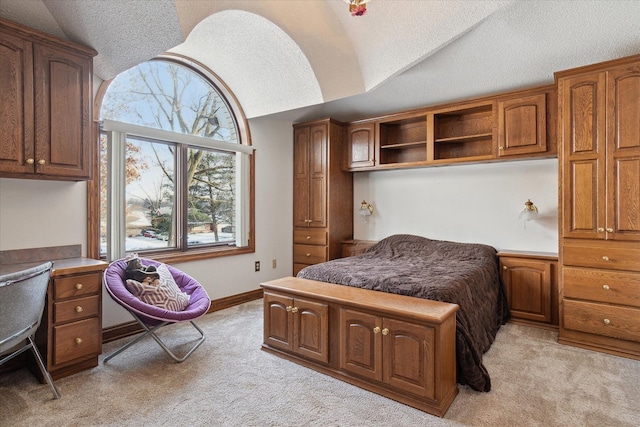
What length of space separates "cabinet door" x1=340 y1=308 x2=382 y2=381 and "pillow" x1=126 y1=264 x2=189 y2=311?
1307mm

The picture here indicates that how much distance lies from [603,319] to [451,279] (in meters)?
1.34

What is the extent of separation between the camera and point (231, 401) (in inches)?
80.5

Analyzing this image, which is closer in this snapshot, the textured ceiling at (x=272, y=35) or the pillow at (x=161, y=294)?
the textured ceiling at (x=272, y=35)

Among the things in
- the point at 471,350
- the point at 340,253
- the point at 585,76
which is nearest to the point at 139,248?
the point at 340,253

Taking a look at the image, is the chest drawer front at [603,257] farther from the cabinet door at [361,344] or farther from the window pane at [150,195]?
the window pane at [150,195]

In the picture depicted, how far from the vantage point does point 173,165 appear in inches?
142

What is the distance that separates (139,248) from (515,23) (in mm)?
3843

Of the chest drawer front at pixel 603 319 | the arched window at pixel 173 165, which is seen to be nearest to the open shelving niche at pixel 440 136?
the chest drawer front at pixel 603 319

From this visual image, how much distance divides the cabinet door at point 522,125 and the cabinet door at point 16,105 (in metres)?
3.94

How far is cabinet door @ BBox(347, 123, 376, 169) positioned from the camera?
14.4 feet

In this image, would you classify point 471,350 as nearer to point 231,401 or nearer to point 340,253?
point 231,401

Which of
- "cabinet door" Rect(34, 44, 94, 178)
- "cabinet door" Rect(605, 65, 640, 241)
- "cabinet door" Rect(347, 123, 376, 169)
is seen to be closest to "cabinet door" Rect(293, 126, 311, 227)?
"cabinet door" Rect(347, 123, 376, 169)

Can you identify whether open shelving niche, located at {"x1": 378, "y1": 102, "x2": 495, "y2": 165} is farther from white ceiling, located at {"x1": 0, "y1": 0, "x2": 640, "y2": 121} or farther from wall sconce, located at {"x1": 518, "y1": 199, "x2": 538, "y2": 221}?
wall sconce, located at {"x1": 518, "y1": 199, "x2": 538, "y2": 221}

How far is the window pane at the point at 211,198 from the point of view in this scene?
3.81 m
